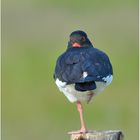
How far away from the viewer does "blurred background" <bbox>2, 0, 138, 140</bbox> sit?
17828 mm

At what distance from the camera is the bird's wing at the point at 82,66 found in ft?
38.2

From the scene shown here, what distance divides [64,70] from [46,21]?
11.8 meters

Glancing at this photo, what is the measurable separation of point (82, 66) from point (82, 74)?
15 centimetres

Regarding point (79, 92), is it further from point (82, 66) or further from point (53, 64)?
point (53, 64)

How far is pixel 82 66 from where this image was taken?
1174 centimetres

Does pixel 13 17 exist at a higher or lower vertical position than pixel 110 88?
higher

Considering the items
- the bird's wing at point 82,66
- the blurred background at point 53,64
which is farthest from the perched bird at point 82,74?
the blurred background at point 53,64

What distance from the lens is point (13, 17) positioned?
25000mm

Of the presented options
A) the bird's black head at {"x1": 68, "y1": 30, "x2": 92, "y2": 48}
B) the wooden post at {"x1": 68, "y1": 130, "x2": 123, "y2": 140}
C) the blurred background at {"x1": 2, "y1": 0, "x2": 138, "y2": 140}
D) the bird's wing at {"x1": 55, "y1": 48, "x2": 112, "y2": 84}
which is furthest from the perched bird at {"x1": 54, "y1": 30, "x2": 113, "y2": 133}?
the blurred background at {"x1": 2, "y1": 0, "x2": 138, "y2": 140}

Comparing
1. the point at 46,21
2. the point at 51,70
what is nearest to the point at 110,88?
the point at 51,70

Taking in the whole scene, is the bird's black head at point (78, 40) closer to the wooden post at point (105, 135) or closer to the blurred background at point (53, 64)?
the wooden post at point (105, 135)

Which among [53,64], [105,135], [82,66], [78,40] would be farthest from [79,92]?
[53,64]

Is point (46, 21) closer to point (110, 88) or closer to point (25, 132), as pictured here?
point (110, 88)

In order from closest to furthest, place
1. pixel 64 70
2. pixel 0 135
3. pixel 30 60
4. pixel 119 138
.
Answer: pixel 119 138 → pixel 64 70 → pixel 0 135 → pixel 30 60
